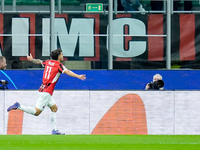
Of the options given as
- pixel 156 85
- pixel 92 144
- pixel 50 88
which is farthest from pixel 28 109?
pixel 156 85

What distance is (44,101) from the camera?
37.3ft

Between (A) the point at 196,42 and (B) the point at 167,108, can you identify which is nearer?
(B) the point at 167,108

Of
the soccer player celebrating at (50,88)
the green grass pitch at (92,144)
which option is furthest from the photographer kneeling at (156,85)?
the green grass pitch at (92,144)

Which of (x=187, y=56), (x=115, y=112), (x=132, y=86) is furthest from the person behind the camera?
(x=187, y=56)

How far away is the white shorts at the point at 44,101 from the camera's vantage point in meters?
11.4

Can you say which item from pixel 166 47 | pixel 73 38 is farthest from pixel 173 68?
pixel 73 38

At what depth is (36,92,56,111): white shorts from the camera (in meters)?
11.4

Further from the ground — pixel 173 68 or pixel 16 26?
pixel 16 26

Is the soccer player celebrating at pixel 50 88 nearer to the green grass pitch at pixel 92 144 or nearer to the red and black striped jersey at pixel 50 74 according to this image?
the red and black striped jersey at pixel 50 74

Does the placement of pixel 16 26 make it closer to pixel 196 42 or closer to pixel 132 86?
pixel 132 86

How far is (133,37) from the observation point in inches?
583

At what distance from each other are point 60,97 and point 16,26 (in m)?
2.89

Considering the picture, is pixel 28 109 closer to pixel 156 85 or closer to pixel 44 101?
A: pixel 44 101

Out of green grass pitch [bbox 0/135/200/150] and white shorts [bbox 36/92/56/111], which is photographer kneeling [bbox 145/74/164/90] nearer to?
white shorts [bbox 36/92/56/111]
